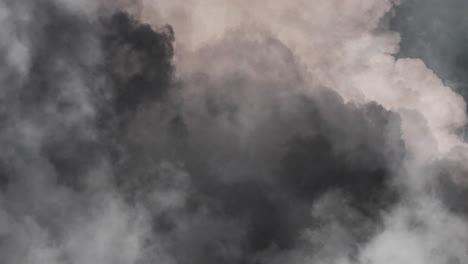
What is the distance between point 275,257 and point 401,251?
20.6m

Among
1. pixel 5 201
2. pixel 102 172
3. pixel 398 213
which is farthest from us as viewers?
pixel 398 213

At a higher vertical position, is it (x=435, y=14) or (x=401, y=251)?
(x=435, y=14)

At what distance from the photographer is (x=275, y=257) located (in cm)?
8181

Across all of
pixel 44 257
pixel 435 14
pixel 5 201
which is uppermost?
pixel 435 14

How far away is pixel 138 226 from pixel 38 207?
13.9 meters

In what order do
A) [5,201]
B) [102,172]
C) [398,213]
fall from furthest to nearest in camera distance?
[398,213]
[102,172]
[5,201]

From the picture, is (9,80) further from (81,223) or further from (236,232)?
(236,232)

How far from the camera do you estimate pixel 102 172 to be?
80.3 metres

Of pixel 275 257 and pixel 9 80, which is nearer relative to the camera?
pixel 9 80

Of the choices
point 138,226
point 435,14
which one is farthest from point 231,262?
point 435,14

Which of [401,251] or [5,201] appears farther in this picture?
[401,251]

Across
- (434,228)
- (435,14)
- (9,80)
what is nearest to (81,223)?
(9,80)

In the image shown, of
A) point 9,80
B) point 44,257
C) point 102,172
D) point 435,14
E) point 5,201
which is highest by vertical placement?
point 435,14

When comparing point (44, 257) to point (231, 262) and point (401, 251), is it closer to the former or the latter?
point (231, 262)
